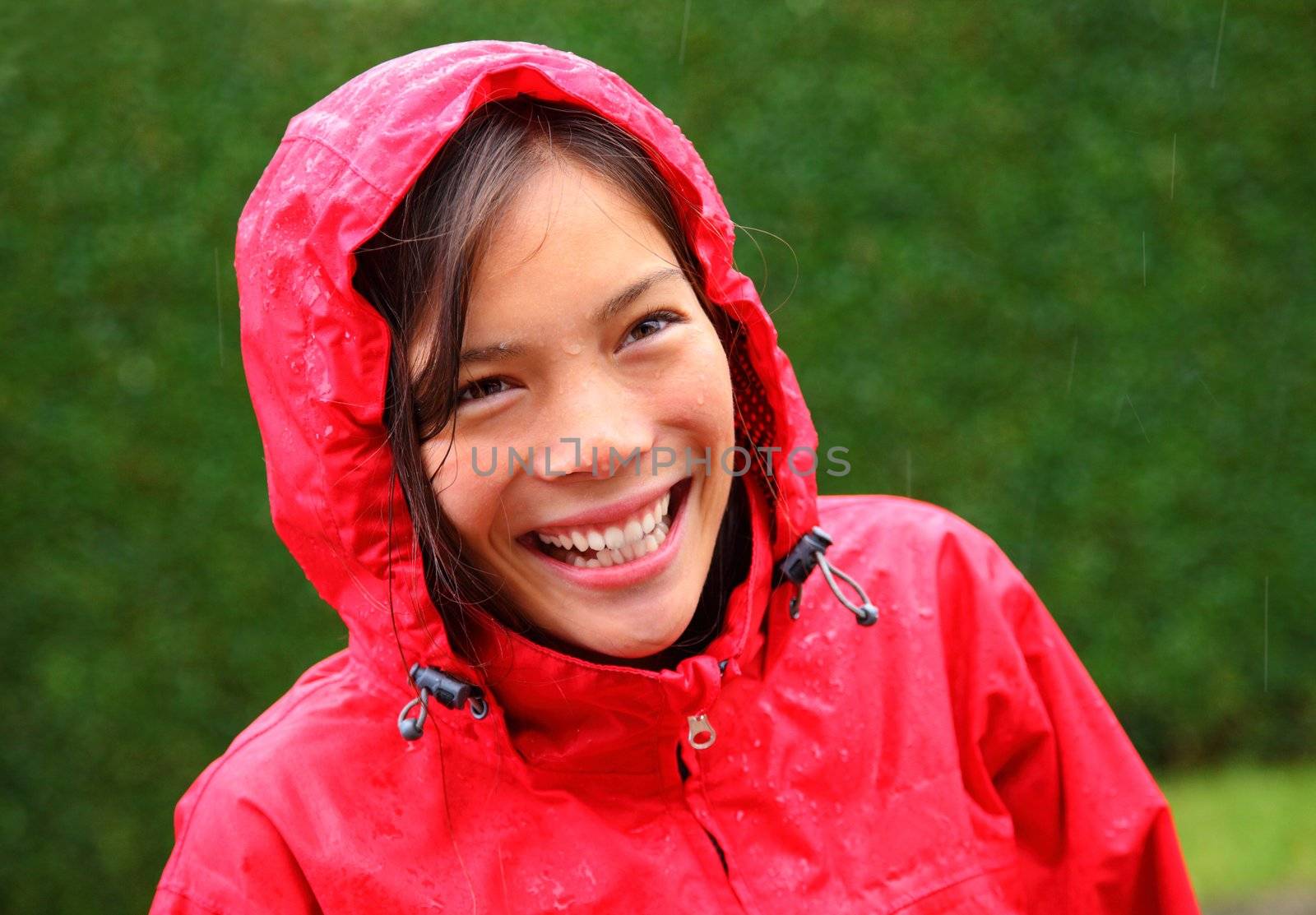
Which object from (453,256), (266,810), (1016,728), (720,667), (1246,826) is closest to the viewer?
(453,256)

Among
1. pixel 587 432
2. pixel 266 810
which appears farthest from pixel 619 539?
pixel 266 810

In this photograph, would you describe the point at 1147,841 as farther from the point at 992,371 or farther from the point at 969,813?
the point at 992,371

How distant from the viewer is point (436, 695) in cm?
156

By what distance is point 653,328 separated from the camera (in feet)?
5.20

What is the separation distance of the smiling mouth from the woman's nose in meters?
0.12

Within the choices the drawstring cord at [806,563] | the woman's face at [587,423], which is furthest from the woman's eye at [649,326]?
the drawstring cord at [806,563]

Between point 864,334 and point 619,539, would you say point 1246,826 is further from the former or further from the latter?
point 619,539

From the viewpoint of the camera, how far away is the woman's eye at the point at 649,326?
1576 mm

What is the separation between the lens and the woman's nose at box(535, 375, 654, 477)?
1.48m

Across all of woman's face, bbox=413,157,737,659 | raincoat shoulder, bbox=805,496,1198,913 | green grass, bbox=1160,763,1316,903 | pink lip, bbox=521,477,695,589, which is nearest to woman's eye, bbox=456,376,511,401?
woman's face, bbox=413,157,737,659

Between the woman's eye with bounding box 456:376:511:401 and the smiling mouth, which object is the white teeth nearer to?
the smiling mouth

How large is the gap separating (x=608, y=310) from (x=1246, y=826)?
377 cm

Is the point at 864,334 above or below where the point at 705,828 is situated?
above

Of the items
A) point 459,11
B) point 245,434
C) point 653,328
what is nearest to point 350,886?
point 653,328
